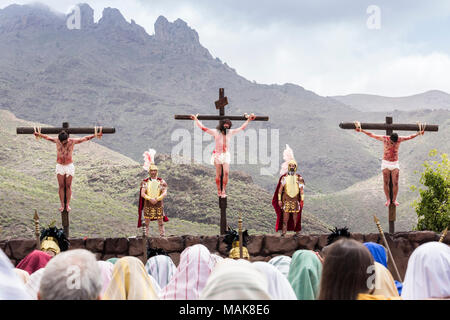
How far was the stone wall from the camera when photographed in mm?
8844

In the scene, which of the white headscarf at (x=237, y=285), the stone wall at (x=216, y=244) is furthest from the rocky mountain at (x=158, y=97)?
the white headscarf at (x=237, y=285)

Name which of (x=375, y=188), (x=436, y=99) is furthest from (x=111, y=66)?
A: (x=375, y=188)

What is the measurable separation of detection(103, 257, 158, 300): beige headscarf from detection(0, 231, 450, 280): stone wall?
588 centimetres

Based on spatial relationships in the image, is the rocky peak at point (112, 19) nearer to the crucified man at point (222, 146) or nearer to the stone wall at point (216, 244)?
the crucified man at point (222, 146)

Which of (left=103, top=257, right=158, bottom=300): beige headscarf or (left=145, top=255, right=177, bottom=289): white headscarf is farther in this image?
(left=145, top=255, right=177, bottom=289): white headscarf

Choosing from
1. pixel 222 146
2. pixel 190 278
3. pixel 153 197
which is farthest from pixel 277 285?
pixel 222 146

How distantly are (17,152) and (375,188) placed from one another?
24325 millimetres

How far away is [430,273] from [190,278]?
1.53m

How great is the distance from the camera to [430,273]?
10.3 feet

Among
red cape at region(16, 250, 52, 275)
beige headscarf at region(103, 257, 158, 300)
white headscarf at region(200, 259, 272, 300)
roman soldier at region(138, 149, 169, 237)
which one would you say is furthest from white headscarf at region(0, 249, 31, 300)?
roman soldier at region(138, 149, 169, 237)

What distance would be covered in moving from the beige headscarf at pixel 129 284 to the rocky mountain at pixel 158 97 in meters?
32.4

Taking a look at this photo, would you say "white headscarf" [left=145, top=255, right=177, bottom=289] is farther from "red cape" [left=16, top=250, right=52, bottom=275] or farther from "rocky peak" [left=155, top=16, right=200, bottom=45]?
"rocky peak" [left=155, top=16, right=200, bottom=45]

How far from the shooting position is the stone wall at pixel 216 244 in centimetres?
884

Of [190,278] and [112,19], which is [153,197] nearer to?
[190,278]
